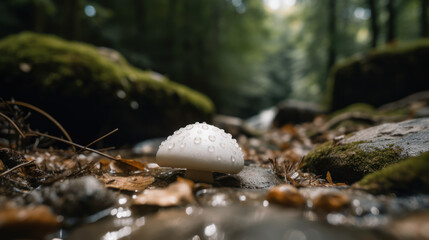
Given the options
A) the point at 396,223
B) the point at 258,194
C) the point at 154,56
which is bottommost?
the point at 396,223

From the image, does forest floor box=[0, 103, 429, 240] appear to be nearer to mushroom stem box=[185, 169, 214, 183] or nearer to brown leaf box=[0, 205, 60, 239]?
brown leaf box=[0, 205, 60, 239]

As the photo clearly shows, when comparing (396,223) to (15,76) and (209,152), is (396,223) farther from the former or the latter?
(15,76)

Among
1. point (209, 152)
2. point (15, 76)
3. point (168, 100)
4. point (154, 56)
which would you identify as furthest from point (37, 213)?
point (154, 56)

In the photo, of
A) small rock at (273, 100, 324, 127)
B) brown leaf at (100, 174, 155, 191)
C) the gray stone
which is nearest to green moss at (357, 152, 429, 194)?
the gray stone

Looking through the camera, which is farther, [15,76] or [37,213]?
[15,76]

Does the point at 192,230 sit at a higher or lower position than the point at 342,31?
lower

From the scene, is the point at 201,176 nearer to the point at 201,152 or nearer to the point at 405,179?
the point at 201,152

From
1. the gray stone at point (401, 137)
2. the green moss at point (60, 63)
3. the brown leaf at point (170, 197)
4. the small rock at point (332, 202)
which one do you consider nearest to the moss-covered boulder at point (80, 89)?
the green moss at point (60, 63)

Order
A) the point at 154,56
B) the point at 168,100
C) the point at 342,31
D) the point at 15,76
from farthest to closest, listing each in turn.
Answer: the point at 342,31 → the point at 154,56 → the point at 168,100 → the point at 15,76
